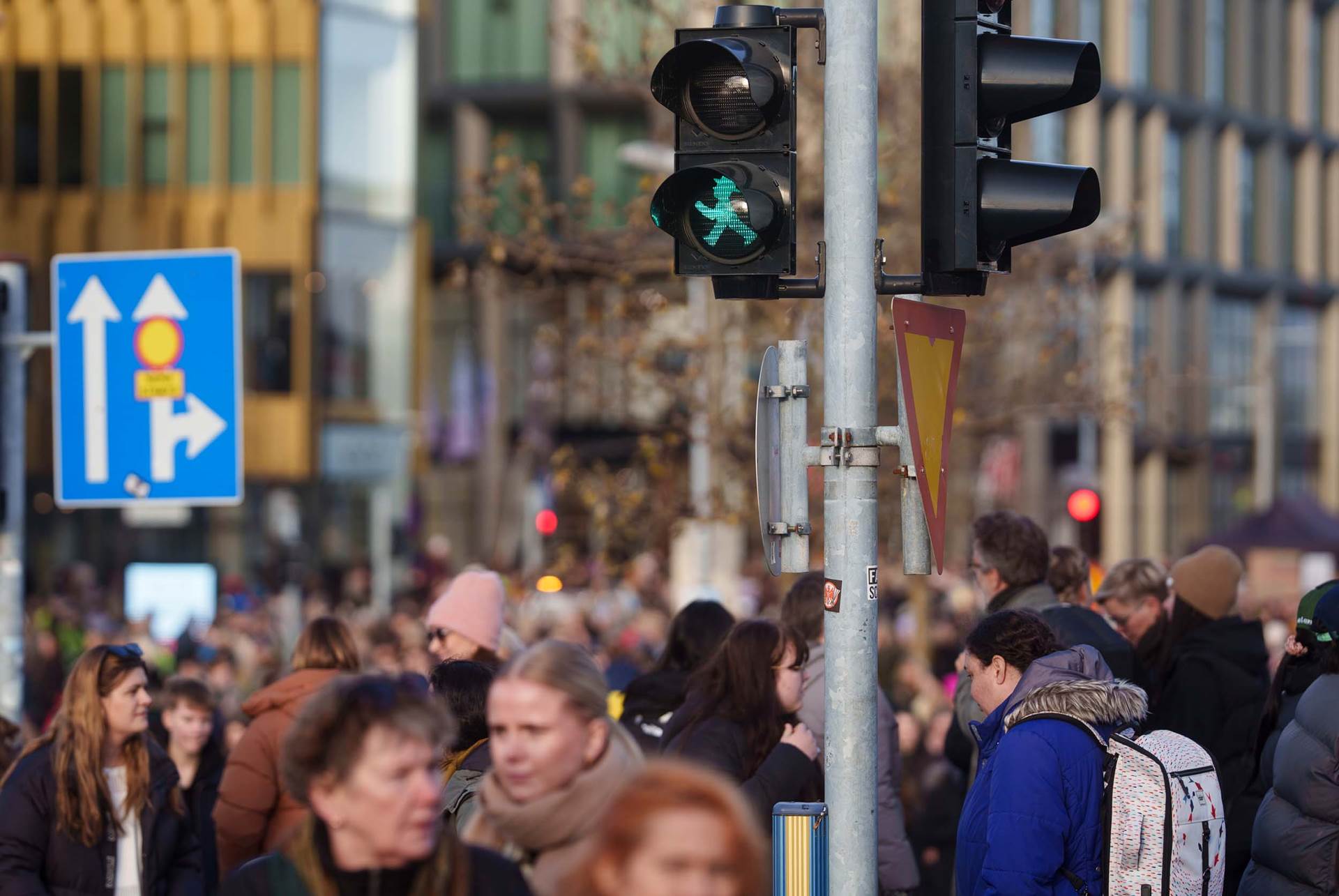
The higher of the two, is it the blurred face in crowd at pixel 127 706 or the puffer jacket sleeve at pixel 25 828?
the blurred face in crowd at pixel 127 706

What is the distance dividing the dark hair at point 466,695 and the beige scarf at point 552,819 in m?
1.76

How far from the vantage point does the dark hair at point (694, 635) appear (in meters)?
7.69

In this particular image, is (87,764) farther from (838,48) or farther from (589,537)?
(589,537)

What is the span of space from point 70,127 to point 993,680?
32.8 m

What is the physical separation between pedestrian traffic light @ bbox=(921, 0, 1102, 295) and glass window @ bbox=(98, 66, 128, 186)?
3206 cm

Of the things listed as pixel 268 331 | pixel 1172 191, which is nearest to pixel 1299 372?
pixel 1172 191

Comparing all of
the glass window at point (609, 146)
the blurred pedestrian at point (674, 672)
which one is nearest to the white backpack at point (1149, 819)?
the blurred pedestrian at point (674, 672)

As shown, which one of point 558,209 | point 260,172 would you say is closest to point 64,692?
point 558,209

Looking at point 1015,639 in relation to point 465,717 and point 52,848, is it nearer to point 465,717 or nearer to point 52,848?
point 465,717

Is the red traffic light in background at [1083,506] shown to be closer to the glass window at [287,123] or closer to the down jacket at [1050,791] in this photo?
the down jacket at [1050,791]

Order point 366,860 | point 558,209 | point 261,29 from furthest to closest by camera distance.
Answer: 1. point 261,29
2. point 558,209
3. point 366,860

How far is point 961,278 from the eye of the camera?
5.41 metres

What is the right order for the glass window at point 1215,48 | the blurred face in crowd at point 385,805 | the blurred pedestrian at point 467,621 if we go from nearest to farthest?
the blurred face in crowd at point 385,805 < the blurred pedestrian at point 467,621 < the glass window at point 1215,48

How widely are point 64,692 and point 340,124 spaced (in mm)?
29333
